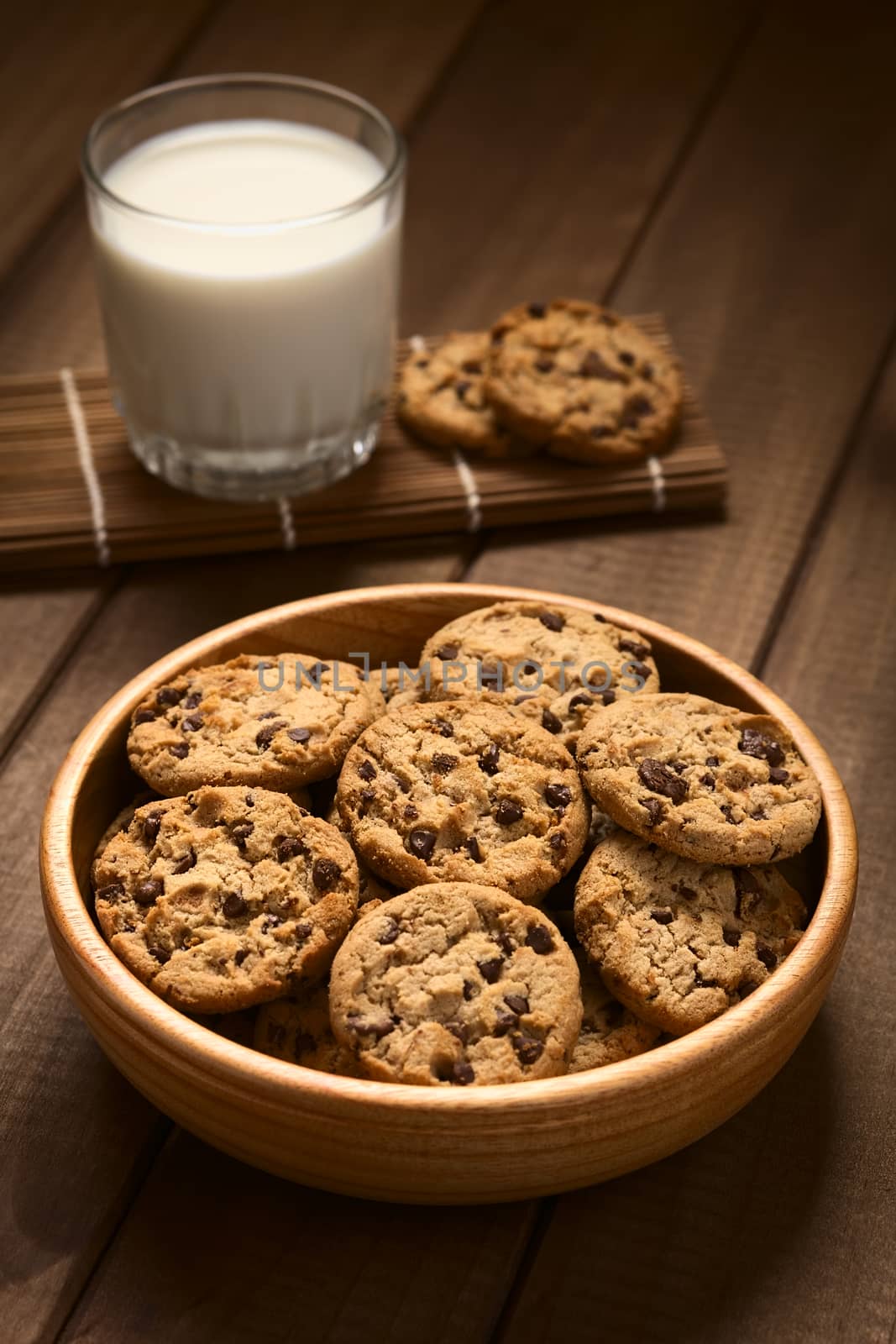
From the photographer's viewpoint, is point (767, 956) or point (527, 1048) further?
point (767, 956)

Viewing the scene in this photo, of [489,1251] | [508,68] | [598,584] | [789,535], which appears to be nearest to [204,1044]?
[489,1251]

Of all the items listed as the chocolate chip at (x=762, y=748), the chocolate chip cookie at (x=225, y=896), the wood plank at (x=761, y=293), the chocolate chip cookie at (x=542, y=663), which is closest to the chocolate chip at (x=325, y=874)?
the chocolate chip cookie at (x=225, y=896)

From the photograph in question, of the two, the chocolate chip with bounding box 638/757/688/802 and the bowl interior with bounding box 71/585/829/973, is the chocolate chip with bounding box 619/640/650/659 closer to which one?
the bowl interior with bounding box 71/585/829/973

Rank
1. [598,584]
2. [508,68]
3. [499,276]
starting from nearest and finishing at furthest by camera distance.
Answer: [598,584]
[499,276]
[508,68]

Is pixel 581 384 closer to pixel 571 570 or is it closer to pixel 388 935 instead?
pixel 571 570

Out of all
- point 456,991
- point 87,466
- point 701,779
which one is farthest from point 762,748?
point 87,466

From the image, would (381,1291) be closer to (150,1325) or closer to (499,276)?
(150,1325)

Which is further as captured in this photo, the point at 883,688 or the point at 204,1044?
the point at 883,688
